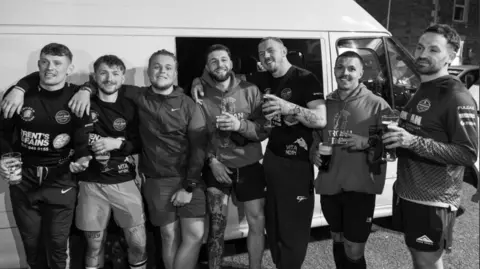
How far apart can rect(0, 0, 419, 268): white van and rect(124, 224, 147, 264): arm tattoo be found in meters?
0.93

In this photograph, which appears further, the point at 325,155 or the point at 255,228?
the point at 255,228

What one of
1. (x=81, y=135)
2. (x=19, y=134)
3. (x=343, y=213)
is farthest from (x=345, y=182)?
(x=19, y=134)

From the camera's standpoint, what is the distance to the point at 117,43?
301 centimetres

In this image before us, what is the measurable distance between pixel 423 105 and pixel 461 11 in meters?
21.9

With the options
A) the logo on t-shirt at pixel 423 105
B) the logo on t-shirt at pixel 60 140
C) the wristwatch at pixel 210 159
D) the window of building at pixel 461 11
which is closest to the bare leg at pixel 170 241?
the wristwatch at pixel 210 159

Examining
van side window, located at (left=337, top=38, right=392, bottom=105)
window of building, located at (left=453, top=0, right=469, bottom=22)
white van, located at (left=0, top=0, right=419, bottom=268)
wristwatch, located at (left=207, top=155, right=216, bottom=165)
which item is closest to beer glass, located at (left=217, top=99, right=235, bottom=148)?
wristwatch, located at (left=207, top=155, right=216, bottom=165)

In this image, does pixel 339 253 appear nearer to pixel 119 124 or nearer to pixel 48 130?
pixel 119 124

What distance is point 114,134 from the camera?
2674 millimetres

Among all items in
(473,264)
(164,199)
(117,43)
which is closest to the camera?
(164,199)

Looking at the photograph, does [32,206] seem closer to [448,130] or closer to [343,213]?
[343,213]

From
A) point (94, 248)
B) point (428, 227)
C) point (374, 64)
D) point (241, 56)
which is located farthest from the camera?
point (374, 64)

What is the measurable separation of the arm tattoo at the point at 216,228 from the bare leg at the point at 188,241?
12cm

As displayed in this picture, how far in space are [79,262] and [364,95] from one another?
305cm

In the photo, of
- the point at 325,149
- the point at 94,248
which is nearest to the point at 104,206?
the point at 94,248
